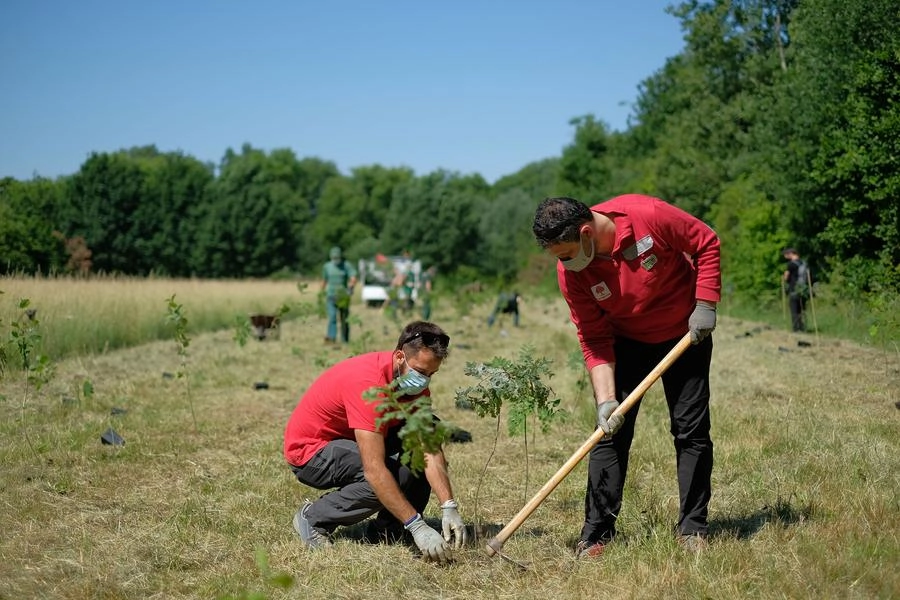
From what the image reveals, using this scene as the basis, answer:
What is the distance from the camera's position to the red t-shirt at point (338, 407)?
4.30 meters

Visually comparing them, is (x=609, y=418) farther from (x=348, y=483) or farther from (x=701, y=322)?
(x=348, y=483)

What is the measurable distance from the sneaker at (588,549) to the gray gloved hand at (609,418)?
0.63 metres

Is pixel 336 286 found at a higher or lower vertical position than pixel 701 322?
lower

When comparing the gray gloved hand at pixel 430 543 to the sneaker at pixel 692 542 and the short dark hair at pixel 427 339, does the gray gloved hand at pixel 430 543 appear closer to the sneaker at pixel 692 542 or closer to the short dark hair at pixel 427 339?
the short dark hair at pixel 427 339

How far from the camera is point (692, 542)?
13.7 feet

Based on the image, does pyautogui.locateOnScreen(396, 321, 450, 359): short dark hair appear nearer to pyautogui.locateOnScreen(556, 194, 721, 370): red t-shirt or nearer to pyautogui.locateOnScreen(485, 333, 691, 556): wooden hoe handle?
pyautogui.locateOnScreen(556, 194, 721, 370): red t-shirt

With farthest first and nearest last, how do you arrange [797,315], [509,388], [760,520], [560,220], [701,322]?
[797,315], [760,520], [509,388], [701,322], [560,220]

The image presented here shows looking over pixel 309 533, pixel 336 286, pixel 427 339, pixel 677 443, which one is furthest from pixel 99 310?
pixel 677 443

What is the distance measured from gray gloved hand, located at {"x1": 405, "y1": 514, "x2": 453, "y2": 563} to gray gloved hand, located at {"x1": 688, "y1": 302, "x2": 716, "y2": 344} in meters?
1.59

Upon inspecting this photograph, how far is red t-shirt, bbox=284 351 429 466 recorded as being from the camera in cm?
430

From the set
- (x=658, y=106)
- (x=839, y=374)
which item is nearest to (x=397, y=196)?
(x=658, y=106)

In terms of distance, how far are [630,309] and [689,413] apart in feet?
2.02

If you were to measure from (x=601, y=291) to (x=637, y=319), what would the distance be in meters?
0.25

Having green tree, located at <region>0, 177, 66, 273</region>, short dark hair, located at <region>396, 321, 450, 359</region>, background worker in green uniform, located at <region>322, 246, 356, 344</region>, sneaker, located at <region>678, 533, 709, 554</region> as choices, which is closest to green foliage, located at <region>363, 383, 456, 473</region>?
short dark hair, located at <region>396, 321, 450, 359</region>
